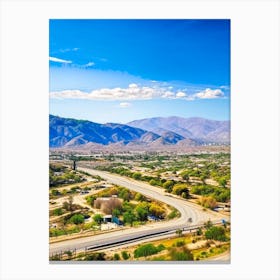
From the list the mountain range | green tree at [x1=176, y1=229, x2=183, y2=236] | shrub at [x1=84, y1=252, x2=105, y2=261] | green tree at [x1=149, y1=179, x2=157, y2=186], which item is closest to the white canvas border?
shrub at [x1=84, y1=252, x2=105, y2=261]

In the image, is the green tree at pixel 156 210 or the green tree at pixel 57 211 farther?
the green tree at pixel 156 210

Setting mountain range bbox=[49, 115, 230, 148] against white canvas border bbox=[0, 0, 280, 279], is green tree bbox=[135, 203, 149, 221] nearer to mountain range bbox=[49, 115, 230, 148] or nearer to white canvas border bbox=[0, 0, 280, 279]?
white canvas border bbox=[0, 0, 280, 279]

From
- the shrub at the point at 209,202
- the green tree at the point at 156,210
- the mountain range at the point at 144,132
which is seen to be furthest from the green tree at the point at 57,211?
the shrub at the point at 209,202

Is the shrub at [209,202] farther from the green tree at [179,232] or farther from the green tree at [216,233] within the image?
the green tree at [179,232]

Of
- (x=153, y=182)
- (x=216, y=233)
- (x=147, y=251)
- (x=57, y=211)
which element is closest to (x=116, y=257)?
(x=147, y=251)

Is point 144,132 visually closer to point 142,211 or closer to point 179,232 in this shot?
point 142,211
